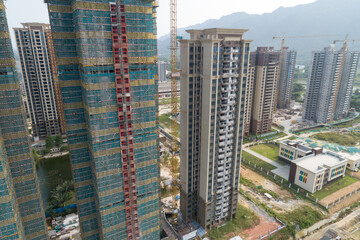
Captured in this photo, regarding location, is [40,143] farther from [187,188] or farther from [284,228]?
[284,228]

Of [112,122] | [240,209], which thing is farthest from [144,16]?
[240,209]

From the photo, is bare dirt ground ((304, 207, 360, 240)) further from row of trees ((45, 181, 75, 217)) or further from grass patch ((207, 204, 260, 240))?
row of trees ((45, 181, 75, 217))

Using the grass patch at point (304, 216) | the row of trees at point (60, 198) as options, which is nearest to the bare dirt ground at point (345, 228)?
the grass patch at point (304, 216)

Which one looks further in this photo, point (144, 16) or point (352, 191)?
point (352, 191)

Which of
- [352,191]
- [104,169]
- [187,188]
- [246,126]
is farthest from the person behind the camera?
[246,126]

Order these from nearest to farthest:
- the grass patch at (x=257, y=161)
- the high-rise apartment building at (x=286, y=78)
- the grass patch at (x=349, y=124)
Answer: the grass patch at (x=257, y=161) < the grass patch at (x=349, y=124) < the high-rise apartment building at (x=286, y=78)

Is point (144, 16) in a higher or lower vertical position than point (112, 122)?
higher

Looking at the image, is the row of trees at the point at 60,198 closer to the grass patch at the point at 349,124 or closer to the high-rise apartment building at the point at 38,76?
the high-rise apartment building at the point at 38,76
